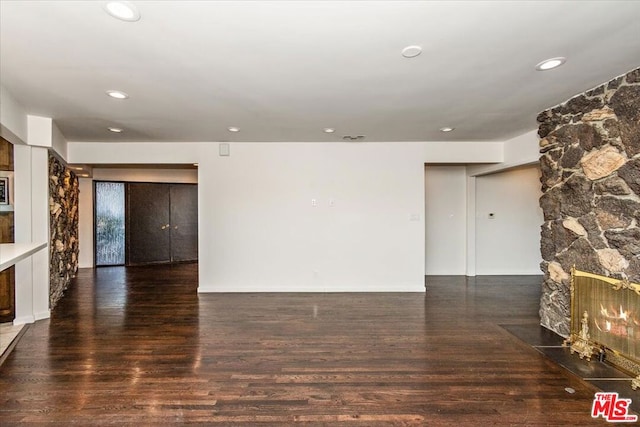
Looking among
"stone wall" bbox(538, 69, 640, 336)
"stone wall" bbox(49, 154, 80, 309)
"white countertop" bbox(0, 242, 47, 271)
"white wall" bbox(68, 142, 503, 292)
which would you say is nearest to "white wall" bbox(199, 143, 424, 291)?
"white wall" bbox(68, 142, 503, 292)

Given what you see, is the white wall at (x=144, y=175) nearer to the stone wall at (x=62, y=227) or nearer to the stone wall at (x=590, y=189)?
the stone wall at (x=62, y=227)

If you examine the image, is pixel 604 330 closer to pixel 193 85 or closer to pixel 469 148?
pixel 469 148

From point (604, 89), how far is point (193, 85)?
3.46 meters

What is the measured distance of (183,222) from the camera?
7.66 meters

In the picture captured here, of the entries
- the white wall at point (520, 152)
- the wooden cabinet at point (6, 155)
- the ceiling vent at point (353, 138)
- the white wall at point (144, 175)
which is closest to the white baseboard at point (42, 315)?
the wooden cabinet at point (6, 155)

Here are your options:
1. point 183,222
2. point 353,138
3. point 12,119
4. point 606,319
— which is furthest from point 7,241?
point 606,319

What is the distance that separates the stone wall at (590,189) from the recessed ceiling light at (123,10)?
3.45 meters

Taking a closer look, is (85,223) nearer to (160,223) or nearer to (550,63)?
(160,223)

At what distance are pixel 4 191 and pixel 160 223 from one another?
3910mm

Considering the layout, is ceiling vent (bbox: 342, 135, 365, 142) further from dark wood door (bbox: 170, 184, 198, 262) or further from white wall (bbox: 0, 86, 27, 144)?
dark wood door (bbox: 170, 184, 198, 262)

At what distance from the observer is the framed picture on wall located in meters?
3.49

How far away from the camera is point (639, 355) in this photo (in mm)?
2357

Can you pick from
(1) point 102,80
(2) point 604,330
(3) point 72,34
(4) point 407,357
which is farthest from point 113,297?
(2) point 604,330

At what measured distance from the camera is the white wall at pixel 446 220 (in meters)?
6.02
